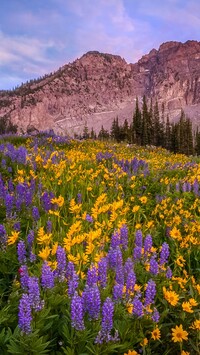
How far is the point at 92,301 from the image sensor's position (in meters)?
2.31

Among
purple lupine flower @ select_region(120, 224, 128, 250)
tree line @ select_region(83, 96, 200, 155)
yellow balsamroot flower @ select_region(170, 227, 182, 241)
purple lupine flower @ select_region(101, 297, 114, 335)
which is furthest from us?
tree line @ select_region(83, 96, 200, 155)

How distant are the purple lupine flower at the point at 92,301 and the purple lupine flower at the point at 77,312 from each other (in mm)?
147

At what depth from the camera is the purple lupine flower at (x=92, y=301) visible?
231cm

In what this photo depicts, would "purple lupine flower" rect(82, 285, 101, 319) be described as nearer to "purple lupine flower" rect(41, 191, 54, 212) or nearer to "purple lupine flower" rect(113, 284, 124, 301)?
"purple lupine flower" rect(113, 284, 124, 301)

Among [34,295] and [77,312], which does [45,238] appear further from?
[77,312]

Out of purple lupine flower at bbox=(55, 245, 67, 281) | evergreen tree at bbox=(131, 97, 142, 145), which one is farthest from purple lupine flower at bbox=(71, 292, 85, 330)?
evergreen tree at bbox=(131, 97, 142, 145)

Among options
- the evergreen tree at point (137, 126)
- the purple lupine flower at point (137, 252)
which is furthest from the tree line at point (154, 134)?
the purple lupine flower at point (137, 252)

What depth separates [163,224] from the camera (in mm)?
5523

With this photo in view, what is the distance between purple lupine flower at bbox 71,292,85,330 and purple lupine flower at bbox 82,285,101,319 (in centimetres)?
15

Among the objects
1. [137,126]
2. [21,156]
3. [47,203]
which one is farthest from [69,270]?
[137,126]

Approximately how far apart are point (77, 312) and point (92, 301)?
0.57ft

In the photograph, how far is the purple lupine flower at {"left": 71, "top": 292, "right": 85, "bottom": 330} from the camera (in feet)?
7.02

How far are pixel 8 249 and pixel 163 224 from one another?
269 cm

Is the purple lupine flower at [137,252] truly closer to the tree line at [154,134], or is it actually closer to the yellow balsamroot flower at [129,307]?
the yellow balsamroot flower at [129,307]
